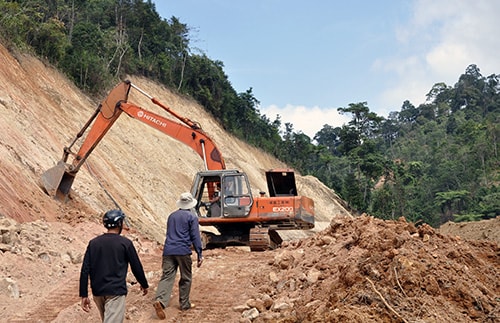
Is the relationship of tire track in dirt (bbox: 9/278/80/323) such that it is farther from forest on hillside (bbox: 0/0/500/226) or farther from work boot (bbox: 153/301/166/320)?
forest on hillside (bbox: 0/0/500/226)

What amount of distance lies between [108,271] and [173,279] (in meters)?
1.66

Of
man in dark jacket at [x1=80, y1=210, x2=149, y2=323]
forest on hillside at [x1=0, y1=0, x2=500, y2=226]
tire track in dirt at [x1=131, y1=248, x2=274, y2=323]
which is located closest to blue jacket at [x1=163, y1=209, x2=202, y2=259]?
tire track in dirt at [x1=131, y1=248, x2=274, y2=323]

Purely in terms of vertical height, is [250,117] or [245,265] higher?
[250,117]

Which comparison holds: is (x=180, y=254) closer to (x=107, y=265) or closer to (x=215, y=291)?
(x=215, y=291)

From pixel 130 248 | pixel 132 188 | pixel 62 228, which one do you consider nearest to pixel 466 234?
pixel 132 188

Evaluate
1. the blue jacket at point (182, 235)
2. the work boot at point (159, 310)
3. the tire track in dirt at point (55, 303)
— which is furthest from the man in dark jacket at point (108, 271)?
the tire track in dirt at point (55, 303)

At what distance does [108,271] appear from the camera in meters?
5.54

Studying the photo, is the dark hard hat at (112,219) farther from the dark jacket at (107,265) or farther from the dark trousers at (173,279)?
the dark trousers at (173,279)

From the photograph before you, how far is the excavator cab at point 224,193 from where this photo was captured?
1266 cm

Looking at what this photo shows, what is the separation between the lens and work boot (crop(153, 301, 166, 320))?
677 centimetres

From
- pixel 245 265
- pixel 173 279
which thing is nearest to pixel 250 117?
pixel 245 265

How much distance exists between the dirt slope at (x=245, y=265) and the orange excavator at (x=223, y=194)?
0.90 meters

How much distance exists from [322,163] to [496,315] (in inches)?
2343

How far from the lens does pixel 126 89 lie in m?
14.4
